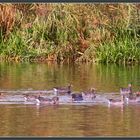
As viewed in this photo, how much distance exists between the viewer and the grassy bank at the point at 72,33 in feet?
72.2

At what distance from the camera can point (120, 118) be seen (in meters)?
11.9

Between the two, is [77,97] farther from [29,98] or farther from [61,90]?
[61,90]

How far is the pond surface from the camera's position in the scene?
1094 cm

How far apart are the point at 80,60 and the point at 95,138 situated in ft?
41.1

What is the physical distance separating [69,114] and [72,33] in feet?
36.2

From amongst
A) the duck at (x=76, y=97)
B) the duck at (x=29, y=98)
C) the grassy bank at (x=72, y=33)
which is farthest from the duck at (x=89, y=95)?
the grassy bank at (x=72, y=33)

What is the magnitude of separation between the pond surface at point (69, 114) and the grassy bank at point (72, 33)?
3976 mm

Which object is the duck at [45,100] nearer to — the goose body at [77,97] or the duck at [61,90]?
the goose body at [77,97]

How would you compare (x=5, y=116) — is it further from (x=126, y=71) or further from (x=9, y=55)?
(x=9, y=55)

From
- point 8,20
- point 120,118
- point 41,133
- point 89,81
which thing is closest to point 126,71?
point 89,81

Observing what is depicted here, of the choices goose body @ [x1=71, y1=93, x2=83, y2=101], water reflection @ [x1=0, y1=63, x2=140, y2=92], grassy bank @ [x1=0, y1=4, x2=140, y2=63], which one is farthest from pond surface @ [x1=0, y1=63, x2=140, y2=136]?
grassy bank @ [x1=0, y1=4, x2=140, y2=63]

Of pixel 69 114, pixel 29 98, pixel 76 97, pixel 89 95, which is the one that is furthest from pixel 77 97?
pixel 69 114

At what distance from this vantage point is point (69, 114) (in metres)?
12.2

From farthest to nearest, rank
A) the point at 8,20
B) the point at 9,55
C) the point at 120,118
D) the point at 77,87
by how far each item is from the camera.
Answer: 1. the point at 8,20
2. the point at 9,55
3. the point at 77,87
4. the point at 120,118
